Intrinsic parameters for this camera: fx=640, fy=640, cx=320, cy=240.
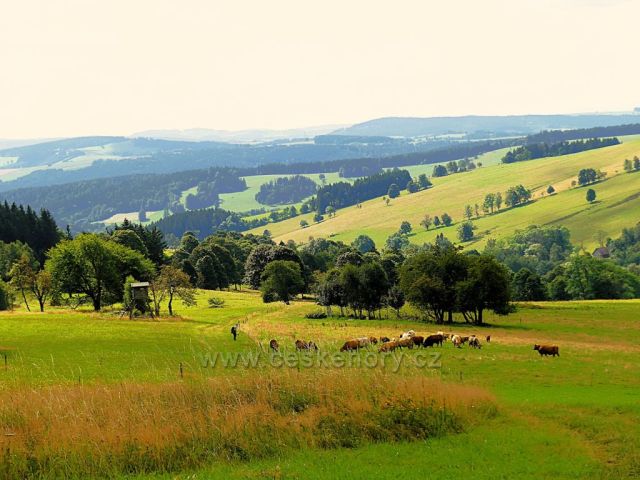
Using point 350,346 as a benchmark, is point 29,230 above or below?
above

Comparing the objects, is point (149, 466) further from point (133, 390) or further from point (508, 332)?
point (508, 332)

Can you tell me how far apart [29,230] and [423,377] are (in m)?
142

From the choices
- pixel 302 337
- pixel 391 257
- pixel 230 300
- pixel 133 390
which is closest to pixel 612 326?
pixel 302 337

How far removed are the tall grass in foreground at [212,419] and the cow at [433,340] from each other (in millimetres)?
30229

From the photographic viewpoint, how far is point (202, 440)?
21.6m

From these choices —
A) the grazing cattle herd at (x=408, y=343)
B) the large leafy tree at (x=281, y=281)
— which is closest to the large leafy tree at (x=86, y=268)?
the large leafy tree at (x=281, y=281)

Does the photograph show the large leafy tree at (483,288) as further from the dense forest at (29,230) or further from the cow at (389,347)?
the dense forest at (29,230)

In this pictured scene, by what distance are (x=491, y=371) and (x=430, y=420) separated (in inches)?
784

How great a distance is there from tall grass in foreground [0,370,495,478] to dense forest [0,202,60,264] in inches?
5203

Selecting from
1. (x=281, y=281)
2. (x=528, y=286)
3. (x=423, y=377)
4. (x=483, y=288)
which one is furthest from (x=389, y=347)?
(x=528, y=286)

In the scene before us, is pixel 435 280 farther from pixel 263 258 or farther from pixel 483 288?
pixel 263 258

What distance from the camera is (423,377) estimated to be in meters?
26.7

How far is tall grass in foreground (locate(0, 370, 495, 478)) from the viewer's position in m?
20.4

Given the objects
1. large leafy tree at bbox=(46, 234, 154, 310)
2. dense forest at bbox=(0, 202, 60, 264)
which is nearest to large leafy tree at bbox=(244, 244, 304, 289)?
dense forest at bbox=(0, 202, 60, 264)
